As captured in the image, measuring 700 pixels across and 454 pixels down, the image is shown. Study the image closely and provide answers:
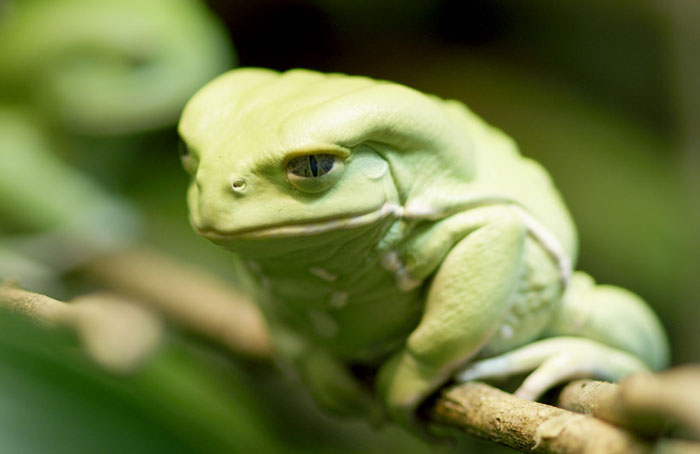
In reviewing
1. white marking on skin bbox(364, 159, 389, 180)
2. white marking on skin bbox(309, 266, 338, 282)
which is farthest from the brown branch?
→ white marking on skin bbox(364, 159, 389, 180)

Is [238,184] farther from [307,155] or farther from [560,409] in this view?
[560,409]

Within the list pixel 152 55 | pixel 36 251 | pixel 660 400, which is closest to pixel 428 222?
pixel 660 400

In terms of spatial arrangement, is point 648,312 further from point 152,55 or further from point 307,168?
point 152,55

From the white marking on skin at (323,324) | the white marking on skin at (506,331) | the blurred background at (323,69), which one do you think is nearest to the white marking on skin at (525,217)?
the white marking on skin at (506,331)

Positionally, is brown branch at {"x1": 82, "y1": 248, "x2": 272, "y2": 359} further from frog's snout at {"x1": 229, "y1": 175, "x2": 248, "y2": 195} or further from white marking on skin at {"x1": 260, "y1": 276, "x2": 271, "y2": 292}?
frog's snout at {"x1": 229, "y1": 175, "x2": 248, "y2": 195}

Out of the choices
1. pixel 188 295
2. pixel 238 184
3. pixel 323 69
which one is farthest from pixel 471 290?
pixel 323 69

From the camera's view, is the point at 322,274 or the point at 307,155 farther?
the point at 322,274

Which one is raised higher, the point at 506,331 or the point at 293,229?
the point at 293,229
